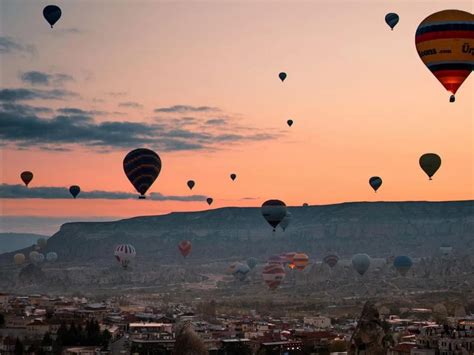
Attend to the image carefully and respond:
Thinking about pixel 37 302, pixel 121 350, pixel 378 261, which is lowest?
pixel 121 350

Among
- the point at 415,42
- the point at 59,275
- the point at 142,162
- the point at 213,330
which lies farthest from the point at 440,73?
the point at 59,275

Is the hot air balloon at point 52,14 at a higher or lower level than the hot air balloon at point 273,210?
higher

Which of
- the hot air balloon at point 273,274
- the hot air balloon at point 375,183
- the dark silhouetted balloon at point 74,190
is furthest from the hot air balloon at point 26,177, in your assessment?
the hot air balloon at point 273,274

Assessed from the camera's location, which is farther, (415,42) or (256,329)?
(256,329)

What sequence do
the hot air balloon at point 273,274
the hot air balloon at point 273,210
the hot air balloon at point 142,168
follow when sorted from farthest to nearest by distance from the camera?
the hot air balloon at point 273,274, the hot air balloon at point 273,210, the hot air balloon at point 142,168

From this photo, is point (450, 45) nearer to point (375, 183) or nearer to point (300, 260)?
point (375, 183)

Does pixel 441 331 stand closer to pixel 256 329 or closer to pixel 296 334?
pixel 296 334

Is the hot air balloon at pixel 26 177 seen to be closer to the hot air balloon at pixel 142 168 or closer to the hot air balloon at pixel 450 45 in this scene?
the hot air balloon at pixel 142 168

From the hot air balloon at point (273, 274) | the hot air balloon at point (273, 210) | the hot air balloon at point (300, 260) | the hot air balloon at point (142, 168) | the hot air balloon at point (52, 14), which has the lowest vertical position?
the hot air balloon at point (142, 168)
